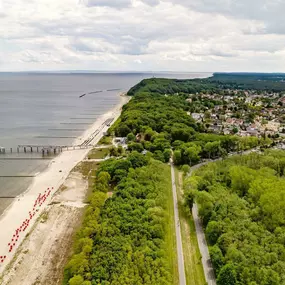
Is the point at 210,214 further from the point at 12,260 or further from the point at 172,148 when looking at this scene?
the point at 172,148

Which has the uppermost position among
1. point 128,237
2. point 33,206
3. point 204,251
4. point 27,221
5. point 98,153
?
point 98,153

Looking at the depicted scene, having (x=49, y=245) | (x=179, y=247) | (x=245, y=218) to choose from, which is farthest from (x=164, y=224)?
(x=49, y=245)

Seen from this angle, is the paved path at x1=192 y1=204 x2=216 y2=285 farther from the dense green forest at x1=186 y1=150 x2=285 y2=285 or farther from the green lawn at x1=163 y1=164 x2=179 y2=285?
the green lawn at x1=163 y1=164 x2=179 y2=285

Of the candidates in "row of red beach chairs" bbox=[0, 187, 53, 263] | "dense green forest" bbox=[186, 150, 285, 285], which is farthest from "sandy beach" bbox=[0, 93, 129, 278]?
"dense green forest" bbox=[186, 150, 285, 285]

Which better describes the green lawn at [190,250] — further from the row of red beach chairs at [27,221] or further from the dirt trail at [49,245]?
the row of red beach chairs at [27,221]

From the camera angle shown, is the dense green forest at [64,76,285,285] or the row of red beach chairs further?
the row of red beach chairs

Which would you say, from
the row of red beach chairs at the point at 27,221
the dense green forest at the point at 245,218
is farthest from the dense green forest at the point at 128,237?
the row of red beach chairs at the point at 27,221

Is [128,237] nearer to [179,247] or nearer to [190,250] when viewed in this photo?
[179,247]

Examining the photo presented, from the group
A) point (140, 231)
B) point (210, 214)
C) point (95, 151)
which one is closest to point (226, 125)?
point (95, 151)
